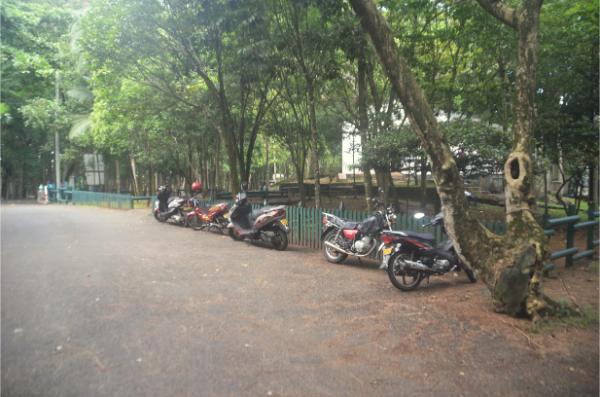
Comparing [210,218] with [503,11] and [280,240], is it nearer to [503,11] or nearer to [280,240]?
[280,240]

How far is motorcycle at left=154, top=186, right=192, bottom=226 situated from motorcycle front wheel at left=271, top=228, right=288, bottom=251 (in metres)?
5.39

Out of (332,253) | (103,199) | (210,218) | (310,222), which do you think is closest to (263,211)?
(310,222)

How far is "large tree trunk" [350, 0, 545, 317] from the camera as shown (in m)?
4.75

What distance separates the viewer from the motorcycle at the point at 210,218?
12352mm

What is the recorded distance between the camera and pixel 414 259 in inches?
247

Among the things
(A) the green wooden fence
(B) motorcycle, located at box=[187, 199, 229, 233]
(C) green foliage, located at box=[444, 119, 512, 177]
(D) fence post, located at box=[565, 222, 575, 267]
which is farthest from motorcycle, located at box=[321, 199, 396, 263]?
(A) the green wooden fence

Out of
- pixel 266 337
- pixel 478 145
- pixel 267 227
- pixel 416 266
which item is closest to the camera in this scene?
pixel 266 337

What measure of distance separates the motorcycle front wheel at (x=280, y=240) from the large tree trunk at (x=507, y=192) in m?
5.06

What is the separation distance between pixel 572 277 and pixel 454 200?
3.29 m

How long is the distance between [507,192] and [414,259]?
171cm

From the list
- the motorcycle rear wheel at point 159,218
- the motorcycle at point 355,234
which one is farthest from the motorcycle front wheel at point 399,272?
the motorcycle rear wheel at point 159,218

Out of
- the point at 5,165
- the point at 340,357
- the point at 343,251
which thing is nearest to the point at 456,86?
the point at 343,251

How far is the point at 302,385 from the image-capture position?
11.1ft

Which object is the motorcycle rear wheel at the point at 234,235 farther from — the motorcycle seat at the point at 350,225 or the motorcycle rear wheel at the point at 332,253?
the motorcycle seat at the point at 350,225
